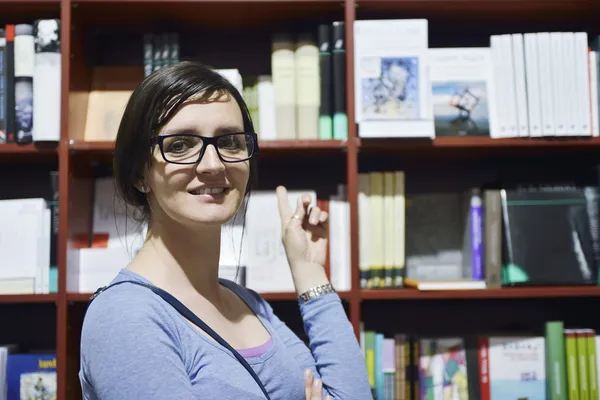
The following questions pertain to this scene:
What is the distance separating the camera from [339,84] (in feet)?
5.97

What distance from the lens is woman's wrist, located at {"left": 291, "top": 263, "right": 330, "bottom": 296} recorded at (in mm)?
1156

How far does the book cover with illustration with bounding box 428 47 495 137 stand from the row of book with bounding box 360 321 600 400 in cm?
68

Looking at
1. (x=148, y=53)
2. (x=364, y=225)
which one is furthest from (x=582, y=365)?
(x=148, y=53)

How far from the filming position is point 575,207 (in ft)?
6.04

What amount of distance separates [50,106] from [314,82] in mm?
809

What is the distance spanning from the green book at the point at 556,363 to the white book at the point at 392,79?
28.8 inches

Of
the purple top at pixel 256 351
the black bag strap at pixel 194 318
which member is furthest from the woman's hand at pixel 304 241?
the black bag strap at pixel 194 318

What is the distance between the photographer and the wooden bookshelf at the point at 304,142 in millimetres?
1748

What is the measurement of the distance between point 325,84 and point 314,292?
88cm

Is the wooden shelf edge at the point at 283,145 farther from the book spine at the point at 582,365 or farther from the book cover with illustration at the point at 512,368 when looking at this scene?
the book spine at the point at 582,365

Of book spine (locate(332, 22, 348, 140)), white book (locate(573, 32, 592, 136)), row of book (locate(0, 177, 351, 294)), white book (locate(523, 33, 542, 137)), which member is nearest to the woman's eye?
row of book (locate(0, 177, 351, 294))

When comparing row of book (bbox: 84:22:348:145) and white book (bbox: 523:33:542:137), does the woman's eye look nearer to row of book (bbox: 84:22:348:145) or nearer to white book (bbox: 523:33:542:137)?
row of book (bbox: 84:22:348:145)

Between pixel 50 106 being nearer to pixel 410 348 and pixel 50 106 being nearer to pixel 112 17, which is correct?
pixel 112 17

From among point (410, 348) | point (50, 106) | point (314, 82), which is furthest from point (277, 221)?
point (50, 106)
